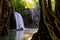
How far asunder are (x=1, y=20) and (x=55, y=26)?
3698mm

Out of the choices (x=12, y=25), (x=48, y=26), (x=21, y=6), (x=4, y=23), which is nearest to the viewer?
(x=48, y=26)

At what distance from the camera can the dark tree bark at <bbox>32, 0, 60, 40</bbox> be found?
3.86 m

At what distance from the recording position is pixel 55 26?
Result: 3.91 metres

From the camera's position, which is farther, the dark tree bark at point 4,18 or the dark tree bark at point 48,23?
the dark tree bark at point 4,18

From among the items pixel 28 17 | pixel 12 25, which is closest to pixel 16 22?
pixel 12 25

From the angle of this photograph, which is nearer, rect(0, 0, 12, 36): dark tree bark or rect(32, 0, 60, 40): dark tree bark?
rect(32, 0, 60, 40): dark tree bark

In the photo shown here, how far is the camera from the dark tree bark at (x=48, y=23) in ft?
12.7

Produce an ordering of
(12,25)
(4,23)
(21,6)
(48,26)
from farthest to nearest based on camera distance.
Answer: (21,6), (12,25), (4,23), (48,26)

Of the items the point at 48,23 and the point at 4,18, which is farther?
the point at 4,18

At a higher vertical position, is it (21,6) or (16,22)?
(21,6)

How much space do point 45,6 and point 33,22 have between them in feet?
36.5

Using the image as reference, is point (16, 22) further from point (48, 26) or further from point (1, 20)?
point (48, 26)

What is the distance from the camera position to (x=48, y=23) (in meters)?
3.89

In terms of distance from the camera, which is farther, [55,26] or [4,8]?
[4,8]
